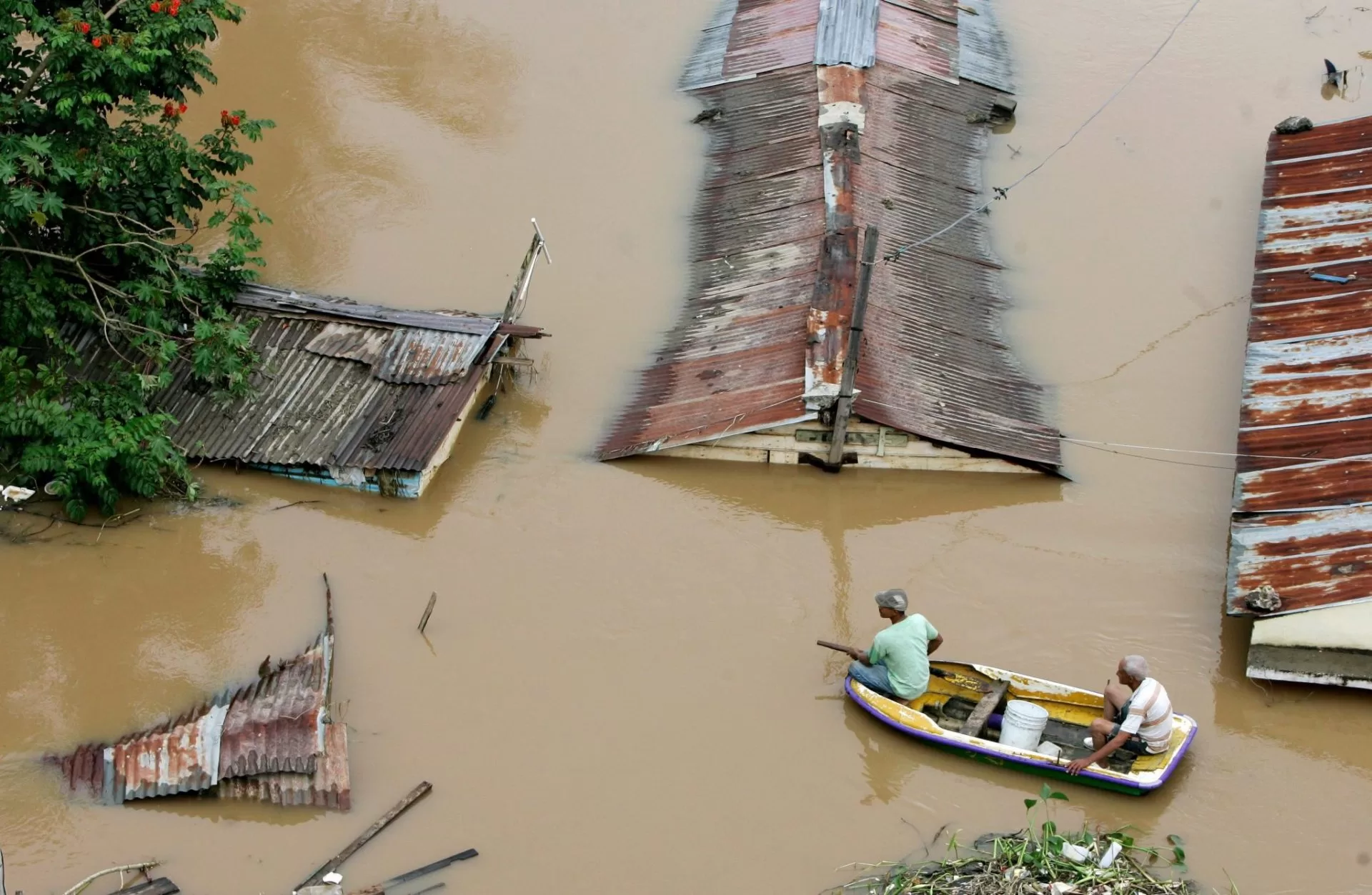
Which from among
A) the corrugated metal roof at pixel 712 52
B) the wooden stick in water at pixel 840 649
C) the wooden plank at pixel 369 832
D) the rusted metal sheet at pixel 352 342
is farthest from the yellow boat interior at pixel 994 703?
the corrugated metal roof at pixel 712 52

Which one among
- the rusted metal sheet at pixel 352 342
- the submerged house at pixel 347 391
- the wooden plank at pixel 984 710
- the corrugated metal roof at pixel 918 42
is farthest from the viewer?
the corrugated metal roof at pixel 918 42

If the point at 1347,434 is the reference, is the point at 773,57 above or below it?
above

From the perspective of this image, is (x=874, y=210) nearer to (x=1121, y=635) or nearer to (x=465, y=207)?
(x=465, y=207)

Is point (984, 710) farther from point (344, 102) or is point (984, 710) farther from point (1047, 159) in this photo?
point (344, 102)

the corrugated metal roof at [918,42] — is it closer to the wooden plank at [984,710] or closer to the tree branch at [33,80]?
the wooden plank at [984,710]

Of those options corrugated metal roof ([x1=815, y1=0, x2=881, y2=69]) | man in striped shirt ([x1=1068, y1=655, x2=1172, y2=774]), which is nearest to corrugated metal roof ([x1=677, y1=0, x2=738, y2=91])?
corrugated metal roof ([x1=815, y1=0, x2=881, y2=69])

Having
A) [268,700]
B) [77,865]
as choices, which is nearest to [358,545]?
[268,700]
